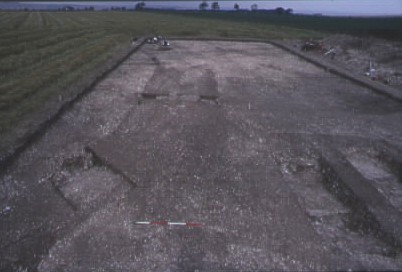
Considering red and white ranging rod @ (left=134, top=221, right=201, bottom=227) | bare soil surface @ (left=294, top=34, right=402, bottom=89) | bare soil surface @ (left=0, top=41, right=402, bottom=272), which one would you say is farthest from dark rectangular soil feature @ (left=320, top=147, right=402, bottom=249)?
bare soil surface @ (left=294, top=34, right=402, bottom=89)

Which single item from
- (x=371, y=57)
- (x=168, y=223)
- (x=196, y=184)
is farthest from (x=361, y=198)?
(x=371, y=57)

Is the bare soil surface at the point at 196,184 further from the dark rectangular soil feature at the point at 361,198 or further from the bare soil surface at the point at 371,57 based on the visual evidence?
the bare soil surface at the point at 371,57

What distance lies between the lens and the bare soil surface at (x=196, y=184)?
4.18 m

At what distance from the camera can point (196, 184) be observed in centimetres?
566

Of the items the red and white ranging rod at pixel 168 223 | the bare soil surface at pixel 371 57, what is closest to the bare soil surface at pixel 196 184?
the red and white ranging rod at pixel 168 223

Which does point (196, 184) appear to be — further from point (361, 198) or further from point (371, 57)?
point (371, 57)

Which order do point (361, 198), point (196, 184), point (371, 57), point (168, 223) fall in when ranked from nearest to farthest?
point (168, 223), point (361, 198), point (196, 184), point (371, 57)

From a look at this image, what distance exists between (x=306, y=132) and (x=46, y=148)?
17.1ft

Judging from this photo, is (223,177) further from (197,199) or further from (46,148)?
(46,148)

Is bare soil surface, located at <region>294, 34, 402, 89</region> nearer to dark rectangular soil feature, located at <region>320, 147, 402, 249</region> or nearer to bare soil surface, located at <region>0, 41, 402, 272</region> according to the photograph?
bare soil surface, located at <region>0, 41, 402, 272</region>

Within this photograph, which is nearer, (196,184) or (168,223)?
(168,223)

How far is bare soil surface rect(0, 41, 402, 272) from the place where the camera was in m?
4.18

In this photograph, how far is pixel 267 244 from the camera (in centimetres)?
434

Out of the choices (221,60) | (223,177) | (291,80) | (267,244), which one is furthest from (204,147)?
(221,60)
